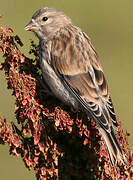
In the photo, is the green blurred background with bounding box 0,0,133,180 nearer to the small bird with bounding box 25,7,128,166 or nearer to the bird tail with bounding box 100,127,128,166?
the small bird with bounding box 25,7,128,166

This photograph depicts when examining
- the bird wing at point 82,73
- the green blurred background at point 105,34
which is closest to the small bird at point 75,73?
the bird wing at point 82,73

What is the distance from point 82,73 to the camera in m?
6.73

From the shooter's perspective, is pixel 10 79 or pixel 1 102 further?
pixel 1 102

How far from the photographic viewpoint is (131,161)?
589 centimetres

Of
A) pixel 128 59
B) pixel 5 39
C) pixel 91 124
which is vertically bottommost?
pixel 91 124

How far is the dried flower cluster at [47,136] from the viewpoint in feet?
19.3

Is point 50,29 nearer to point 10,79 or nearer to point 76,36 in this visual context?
point 76,36

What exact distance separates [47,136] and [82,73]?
106cm

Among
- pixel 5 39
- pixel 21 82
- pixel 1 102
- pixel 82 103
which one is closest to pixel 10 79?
pixel 21 82

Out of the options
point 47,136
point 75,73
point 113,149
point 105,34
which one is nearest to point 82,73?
point 75,73

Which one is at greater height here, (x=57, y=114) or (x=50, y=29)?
(x=50, y=29)

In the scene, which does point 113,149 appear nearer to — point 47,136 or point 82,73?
point 47,136

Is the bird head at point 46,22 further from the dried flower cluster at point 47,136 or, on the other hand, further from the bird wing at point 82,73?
the dried flower cluster at point 47,136

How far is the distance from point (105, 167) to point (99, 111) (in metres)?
0.73
